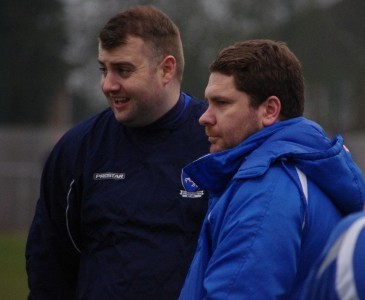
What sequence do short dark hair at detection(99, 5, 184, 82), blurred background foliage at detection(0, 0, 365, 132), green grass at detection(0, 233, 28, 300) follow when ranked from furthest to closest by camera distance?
blurred background foliage at detection(0, 0, 365, 132), green grass at detection(0, 233, 28, 300), short dark hair at detection(99, 5, 184, 82)

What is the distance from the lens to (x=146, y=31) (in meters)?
4.75

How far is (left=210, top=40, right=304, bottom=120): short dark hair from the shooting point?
367cm

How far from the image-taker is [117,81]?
183 inches

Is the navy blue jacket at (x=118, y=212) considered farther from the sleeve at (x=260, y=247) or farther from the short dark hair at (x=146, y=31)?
the sleeve at (x=260, y=247)

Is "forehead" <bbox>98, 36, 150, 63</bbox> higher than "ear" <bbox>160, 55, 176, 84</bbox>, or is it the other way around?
"forehead" <bbox>98, 36, 150, 63</bbox>

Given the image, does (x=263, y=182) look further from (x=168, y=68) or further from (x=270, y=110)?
(x=168, y=68)

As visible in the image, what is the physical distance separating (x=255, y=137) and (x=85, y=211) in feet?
4.27

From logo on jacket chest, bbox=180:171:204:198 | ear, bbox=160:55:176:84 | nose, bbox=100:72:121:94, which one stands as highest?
ear, bbox=160:55:176:84

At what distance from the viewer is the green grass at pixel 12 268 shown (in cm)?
1290

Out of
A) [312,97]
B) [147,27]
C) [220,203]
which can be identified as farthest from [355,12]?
[220,203]

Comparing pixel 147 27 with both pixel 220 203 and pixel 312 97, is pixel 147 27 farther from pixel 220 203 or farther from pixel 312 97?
pixel 312 97

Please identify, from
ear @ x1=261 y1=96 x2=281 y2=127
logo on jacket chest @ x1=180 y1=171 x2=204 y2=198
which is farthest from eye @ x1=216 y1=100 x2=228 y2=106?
logo on jacket chest @ x1=180 y1=171 x2=204 y2=198

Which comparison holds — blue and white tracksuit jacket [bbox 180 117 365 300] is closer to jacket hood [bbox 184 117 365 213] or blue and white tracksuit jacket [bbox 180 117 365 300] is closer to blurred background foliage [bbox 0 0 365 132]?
jacket hood [bbox 184 117 365 213]

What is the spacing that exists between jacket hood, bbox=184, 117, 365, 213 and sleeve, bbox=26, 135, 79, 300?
49.9 inches
